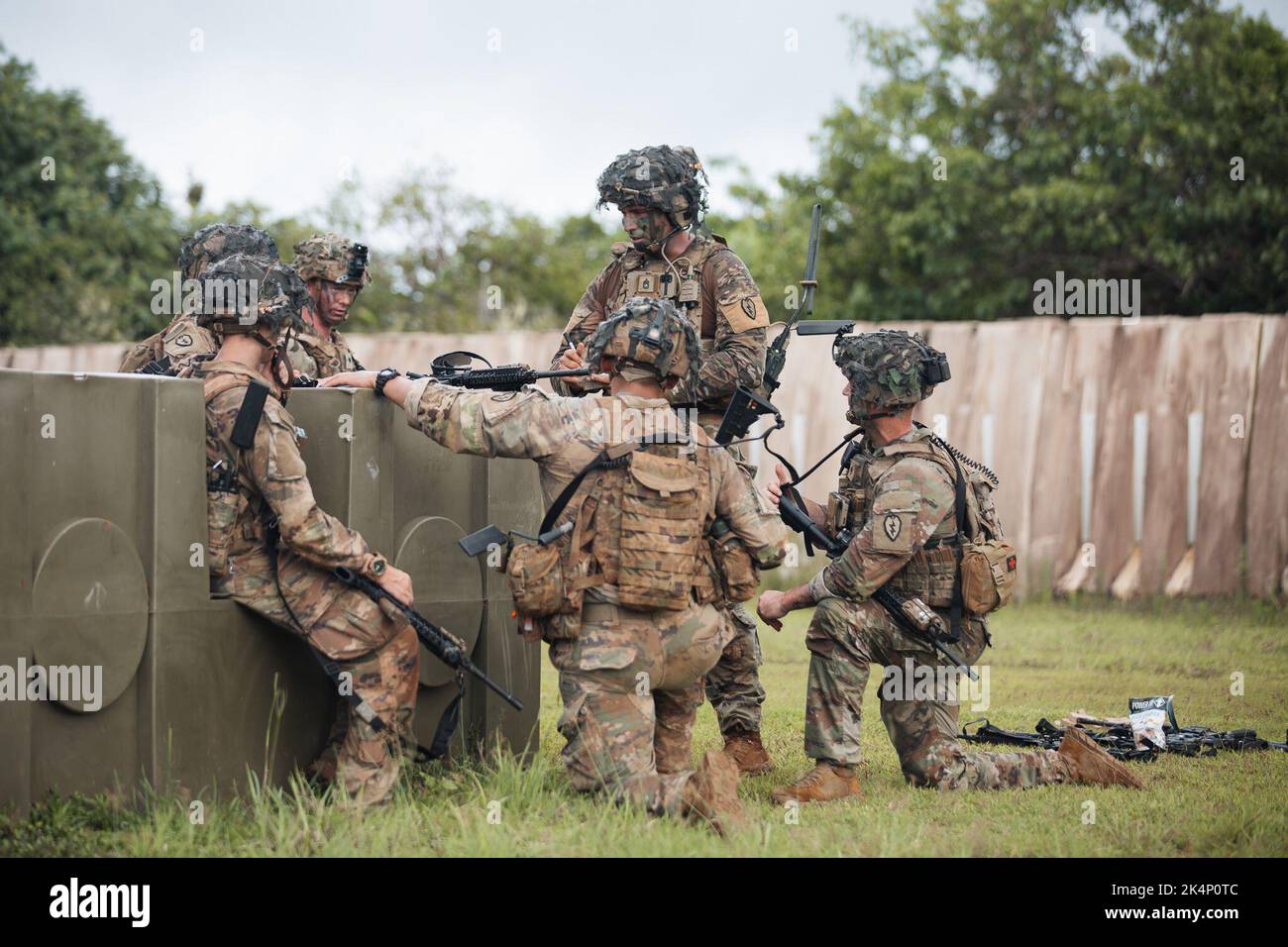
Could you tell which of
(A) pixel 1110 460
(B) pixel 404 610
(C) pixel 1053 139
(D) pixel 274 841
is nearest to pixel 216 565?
(B) pixel 404 610

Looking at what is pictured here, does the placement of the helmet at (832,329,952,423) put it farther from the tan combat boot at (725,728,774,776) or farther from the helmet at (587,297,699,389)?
the tan combat boot at (725,728,774,776)

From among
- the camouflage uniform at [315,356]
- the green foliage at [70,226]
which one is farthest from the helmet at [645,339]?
the green foliage at [70,226]

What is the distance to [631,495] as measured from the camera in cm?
516

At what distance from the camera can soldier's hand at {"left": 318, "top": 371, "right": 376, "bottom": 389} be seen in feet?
17.9

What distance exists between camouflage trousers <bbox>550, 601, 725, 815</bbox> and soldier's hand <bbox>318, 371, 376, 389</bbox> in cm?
123

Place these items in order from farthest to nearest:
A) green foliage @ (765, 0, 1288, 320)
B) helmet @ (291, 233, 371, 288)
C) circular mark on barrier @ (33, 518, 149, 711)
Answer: green foliage @ (765, 0, 1288, 320) < helmet @ (291, 233, 371, 288) < circular mark on barrier @ (33, 518, 149, 711)

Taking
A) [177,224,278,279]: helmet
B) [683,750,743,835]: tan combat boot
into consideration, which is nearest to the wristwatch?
[177,224,278,279]: helmet

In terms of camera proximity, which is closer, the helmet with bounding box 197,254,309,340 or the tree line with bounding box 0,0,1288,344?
the helmet with bounding box 197,254,309,340

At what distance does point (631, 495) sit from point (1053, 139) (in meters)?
13.1

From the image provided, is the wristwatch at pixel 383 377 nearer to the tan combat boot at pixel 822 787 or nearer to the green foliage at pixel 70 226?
the tan combat boot at pixel 822 787

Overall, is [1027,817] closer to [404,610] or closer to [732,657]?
[732,657]

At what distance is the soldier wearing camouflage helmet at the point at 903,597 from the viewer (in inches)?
228

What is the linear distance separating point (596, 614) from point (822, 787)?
126 cm

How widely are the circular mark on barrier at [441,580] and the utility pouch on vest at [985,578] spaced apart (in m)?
2.09
